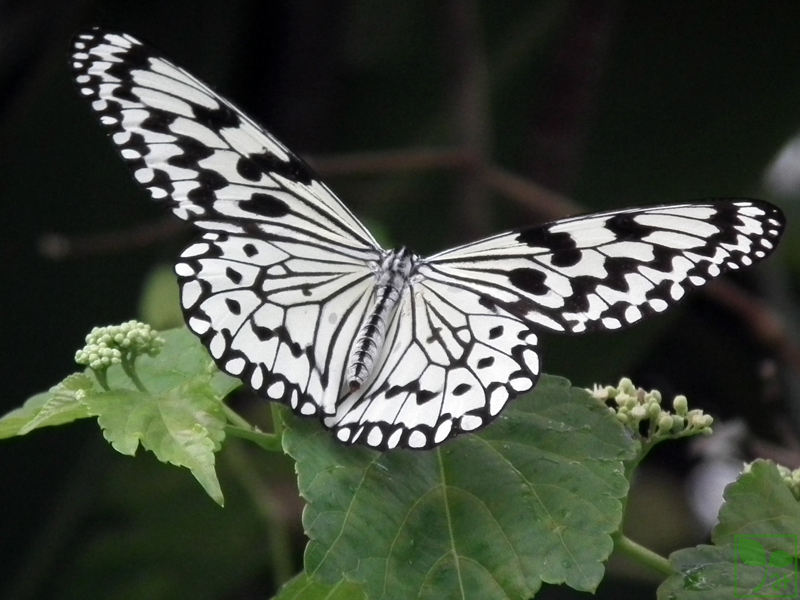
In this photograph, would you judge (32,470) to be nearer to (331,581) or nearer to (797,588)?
(331,581)

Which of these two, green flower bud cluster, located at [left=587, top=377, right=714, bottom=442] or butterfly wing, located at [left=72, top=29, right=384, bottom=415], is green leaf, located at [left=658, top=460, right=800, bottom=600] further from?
butterfly wing, located at [left=72, top=29, right=384, bottom=415]

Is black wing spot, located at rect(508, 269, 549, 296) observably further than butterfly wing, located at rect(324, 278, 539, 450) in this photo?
Yes

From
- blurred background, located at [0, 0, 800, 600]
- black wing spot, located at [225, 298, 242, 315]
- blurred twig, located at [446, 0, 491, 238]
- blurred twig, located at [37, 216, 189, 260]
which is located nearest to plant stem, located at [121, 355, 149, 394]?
black wing spot, located at [225, 298, 242, 315]

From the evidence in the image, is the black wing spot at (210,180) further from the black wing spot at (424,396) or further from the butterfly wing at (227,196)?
the black wing spot at (424,396)

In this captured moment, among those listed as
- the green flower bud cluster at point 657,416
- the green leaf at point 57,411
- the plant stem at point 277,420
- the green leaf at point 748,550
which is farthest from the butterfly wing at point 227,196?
the green leaf at point 748,550

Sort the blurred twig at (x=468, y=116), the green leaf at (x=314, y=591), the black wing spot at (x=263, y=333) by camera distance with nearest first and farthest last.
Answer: the green leaf at (x=314, y=591) → the black wing spot at (x=263, y=333) → the blurred twig at (x=468, y=116)

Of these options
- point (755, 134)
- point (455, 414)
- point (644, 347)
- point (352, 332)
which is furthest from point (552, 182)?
point (455, 414)

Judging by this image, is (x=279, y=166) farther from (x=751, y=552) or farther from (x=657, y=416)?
(x=751, y=552)
